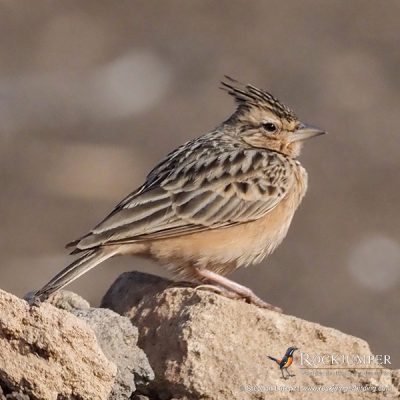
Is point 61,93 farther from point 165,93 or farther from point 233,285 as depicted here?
point 233,285

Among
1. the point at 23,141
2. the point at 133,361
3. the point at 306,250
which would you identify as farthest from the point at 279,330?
the point at 23,141

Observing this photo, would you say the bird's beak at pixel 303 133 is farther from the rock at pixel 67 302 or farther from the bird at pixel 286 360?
the bird at pixel 286 360

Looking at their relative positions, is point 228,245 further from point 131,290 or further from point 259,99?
point 259,99

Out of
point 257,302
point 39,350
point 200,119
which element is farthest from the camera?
point 200,119

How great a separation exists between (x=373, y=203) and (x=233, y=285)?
484 inches

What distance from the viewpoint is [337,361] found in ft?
28.5

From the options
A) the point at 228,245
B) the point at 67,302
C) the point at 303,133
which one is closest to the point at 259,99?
the point at 303,133

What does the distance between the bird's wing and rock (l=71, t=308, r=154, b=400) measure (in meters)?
1.08

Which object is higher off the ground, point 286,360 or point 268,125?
point 268,125

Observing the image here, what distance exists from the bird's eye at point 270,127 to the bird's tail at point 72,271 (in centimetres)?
236

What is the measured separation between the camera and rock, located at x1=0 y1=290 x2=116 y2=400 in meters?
7.63

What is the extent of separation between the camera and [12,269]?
20.8 m

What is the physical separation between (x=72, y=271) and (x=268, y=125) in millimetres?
2905

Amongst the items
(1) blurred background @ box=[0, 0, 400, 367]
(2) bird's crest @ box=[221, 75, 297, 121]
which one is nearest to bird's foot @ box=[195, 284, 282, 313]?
(2) bird's crest @ box=[221, 75, 297, 121]
